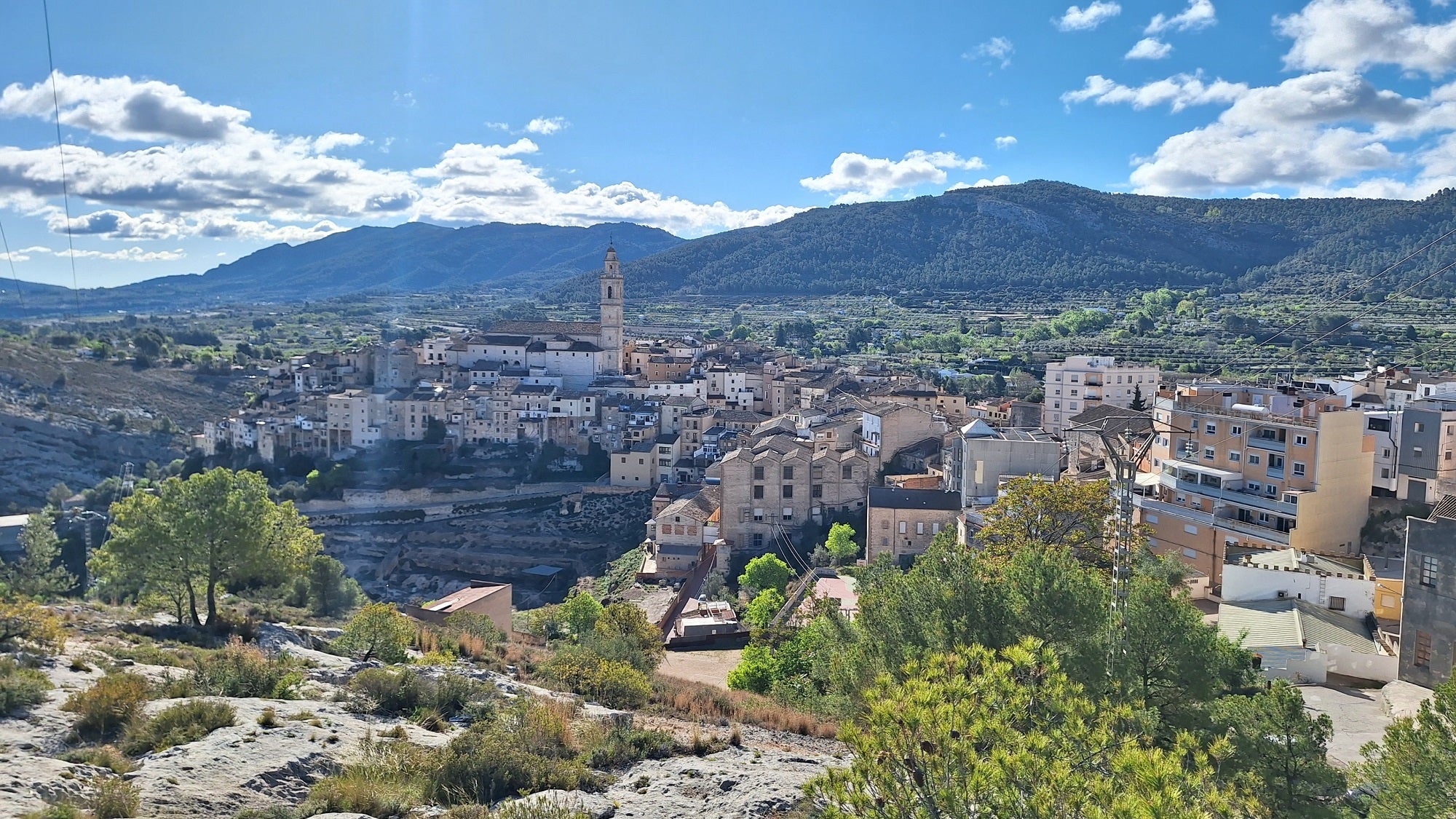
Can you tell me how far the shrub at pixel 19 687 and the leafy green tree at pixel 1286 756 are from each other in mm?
11401

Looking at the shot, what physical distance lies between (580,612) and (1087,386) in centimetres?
2764

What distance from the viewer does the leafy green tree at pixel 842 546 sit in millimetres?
29406

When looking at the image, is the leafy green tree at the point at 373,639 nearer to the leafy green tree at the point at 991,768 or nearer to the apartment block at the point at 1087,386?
the leafy green tree at the point at 991,768

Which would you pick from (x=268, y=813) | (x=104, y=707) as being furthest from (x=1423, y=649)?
(x=104, y=707)

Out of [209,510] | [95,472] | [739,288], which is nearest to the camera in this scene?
[209,510]

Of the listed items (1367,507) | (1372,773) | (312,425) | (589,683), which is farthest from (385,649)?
(312,425)

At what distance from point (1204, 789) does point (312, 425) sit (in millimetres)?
55555

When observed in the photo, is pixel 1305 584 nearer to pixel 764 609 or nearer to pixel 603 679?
pixel 764 609

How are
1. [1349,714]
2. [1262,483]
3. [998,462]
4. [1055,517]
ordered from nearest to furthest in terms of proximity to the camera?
[1349,714] < [1055,517] < [1262,483] < [998,462]

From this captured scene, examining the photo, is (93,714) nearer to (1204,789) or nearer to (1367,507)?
(1204,789)

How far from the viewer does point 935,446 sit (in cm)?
3691

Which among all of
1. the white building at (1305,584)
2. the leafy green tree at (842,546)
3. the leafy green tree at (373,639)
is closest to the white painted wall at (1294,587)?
the white building at (1305,584)

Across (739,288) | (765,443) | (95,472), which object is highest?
(739,288)

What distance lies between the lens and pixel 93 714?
8.66 m
